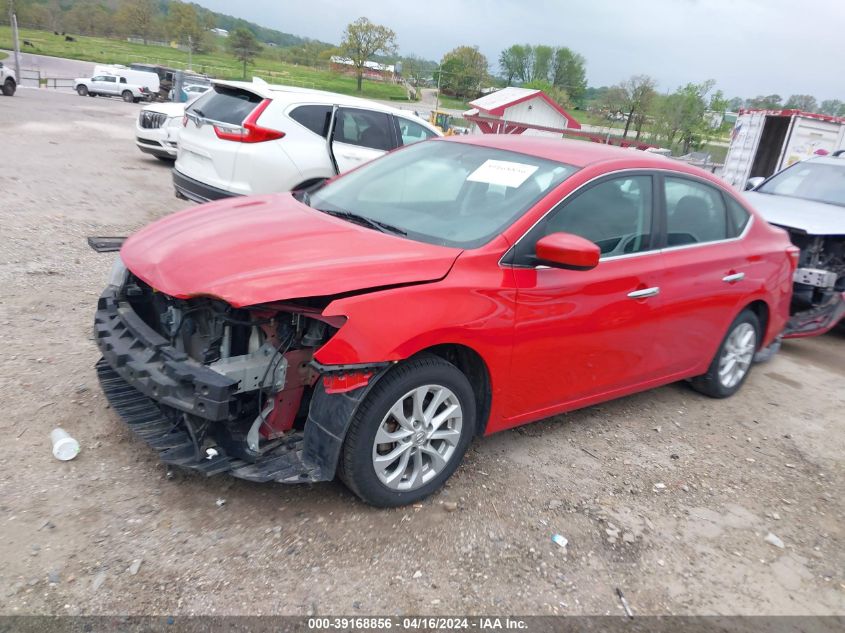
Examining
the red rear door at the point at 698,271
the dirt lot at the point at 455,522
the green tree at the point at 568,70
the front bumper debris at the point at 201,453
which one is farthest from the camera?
the green tree at the point at 568,70

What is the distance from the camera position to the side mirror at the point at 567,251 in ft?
10.4

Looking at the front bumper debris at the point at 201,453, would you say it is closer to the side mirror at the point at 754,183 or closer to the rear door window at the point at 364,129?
the rear door window at the point at 364,129

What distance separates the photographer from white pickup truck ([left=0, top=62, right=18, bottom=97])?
2550 centimetres

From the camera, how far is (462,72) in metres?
74.3

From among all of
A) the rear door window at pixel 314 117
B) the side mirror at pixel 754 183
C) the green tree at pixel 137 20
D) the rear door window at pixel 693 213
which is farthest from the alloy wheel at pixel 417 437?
the green tree at pixel 137 20

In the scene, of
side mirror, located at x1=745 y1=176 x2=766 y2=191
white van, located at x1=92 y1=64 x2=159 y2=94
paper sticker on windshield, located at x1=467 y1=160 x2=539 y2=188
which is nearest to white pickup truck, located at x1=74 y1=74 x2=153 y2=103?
white van, located at x1=92 y1=64 x2=159 y2=94

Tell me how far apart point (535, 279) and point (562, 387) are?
0.73 meters

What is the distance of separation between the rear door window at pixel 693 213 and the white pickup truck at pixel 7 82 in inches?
1142

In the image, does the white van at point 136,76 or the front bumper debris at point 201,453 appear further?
the white van at point 136,76

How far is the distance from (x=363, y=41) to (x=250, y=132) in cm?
9197

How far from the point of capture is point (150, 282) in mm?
3035

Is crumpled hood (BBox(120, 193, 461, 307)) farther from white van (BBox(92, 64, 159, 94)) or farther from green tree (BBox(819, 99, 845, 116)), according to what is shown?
green tree (BBox(819, 99, 845, 116))

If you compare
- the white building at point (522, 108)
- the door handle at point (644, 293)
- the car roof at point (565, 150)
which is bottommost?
the door handle at point (644, 293)

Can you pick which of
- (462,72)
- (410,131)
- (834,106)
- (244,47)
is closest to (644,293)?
(410,131)
